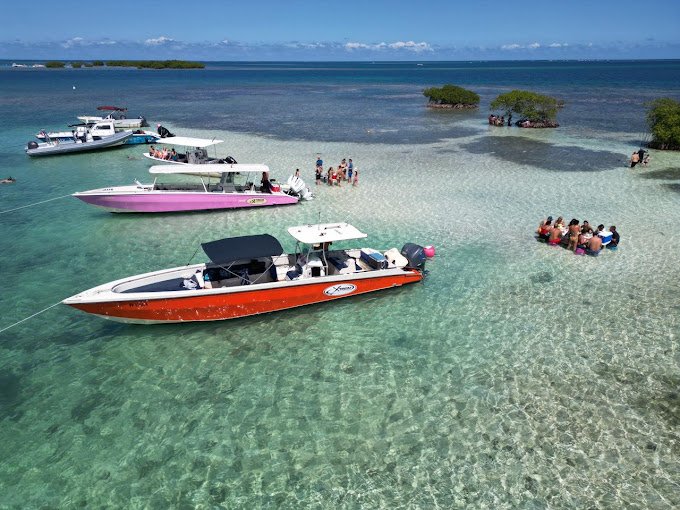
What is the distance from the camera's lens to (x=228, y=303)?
13.4 meters

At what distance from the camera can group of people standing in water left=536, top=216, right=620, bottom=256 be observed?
60.6ft

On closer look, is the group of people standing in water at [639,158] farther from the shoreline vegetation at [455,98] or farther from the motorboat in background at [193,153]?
the shoreline vegetation at [455,98]

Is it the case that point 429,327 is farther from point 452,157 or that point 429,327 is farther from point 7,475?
point 452,157

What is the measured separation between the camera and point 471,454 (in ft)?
30.6

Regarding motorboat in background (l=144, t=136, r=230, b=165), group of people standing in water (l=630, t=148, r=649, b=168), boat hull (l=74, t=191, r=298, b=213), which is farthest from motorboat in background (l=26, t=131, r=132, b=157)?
group of people standing in water (l=630, t=148, r=649, b=168)

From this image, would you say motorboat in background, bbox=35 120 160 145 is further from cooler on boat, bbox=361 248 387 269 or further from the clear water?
cooler on boat, bbox=361 248 387 269

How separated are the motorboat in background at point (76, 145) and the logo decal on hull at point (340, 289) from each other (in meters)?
31.6

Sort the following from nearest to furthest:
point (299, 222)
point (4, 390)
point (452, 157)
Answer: point (4, 390) → point (299, 222) → point (452, 157)

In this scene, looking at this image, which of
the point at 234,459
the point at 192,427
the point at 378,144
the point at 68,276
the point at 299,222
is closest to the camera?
the point at 234,459

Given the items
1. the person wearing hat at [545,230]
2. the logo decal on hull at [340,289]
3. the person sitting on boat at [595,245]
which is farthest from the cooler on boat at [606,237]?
the logo decal on hull at [340,289]

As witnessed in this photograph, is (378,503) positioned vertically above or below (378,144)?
below

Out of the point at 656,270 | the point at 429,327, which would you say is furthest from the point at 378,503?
the point at 656,270

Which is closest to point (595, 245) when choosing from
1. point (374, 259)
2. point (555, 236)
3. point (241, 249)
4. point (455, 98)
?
point (555, 236)

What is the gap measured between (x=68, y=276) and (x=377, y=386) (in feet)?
40.1
